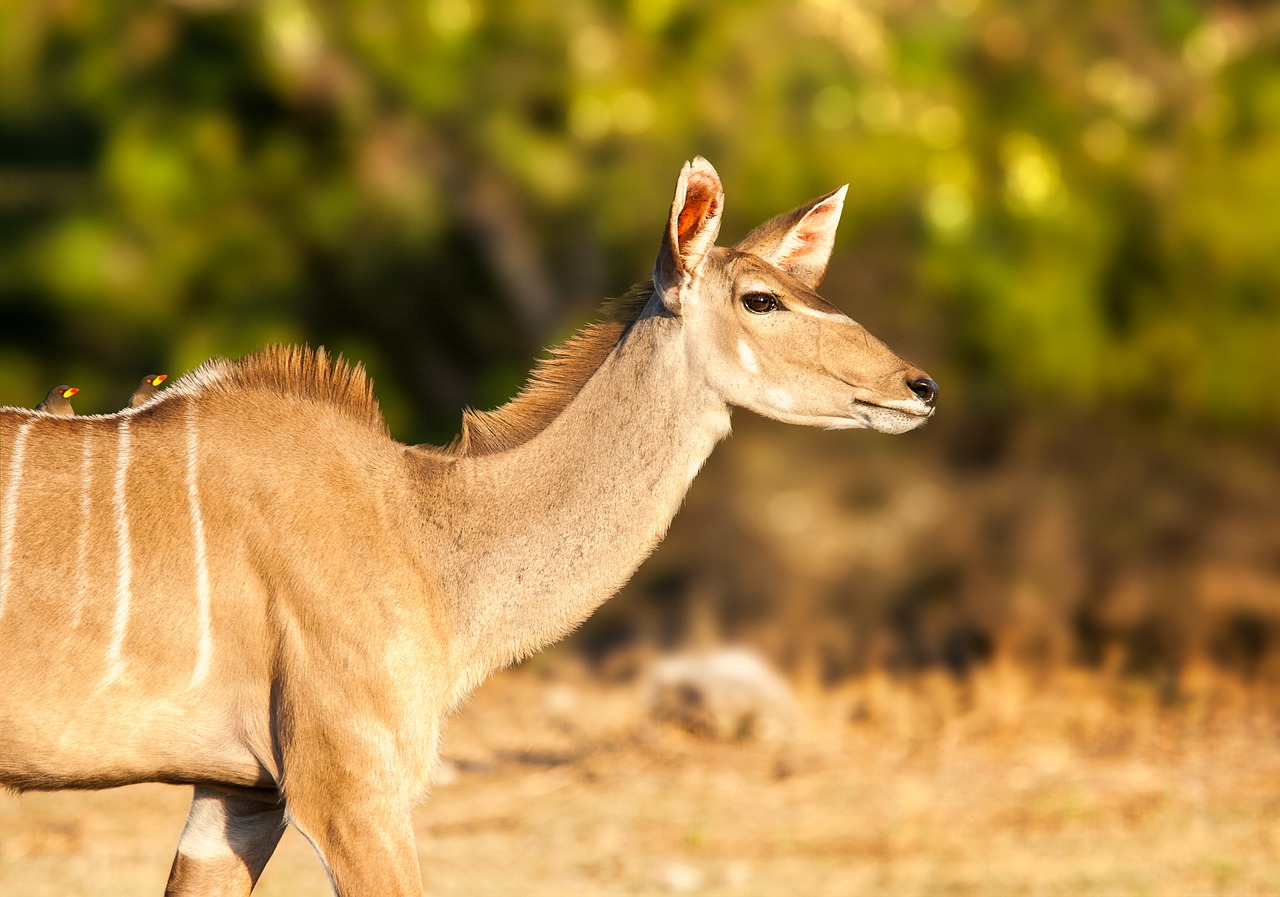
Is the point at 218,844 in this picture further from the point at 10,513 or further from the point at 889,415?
the point at 889,415

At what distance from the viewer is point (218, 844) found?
5.27 m

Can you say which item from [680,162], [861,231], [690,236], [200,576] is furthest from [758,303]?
[861,231]

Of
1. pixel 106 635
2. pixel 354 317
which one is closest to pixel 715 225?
pixel 106 635

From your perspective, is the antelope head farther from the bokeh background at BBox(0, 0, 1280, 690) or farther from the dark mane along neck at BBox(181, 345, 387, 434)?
the bokeh background at BBox(0, 0, 1280, 690)

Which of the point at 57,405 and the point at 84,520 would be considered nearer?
the point at 84,520

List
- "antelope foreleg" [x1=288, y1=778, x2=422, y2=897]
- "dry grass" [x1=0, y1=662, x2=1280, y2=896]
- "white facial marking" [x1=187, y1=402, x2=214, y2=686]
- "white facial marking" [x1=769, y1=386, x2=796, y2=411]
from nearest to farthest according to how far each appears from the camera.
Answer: "antelope foreleg" [x1=288, y1=778, x2=422, y2=897] < "white facial marking" [x1=187, y1=402, x2=214, y2=686] < "white facial marking" [x1=769, y1=386, x2=796, y2=411] < "dry grass" [x1=0, y1=662, x2=1280, y2=896]

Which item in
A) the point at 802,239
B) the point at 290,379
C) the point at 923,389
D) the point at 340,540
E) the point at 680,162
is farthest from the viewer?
the point at 680,162

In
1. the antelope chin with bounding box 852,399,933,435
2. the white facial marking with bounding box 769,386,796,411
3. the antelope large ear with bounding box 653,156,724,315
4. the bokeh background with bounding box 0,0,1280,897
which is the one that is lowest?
the antelope chin with bounding box 852,399,933,435

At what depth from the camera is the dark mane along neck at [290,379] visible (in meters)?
5.17

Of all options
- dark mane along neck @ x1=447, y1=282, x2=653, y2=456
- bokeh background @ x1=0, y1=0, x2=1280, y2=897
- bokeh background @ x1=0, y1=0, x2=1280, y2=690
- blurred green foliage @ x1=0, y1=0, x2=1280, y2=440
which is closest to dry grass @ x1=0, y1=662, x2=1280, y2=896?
bokeh background @ x1=0, y1=0, x2=1280, y2=897

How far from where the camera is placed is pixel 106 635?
4.71 metres

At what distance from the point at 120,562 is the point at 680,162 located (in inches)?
299

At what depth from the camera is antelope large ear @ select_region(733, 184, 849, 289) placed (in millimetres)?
5461

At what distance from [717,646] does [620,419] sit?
303 inches
